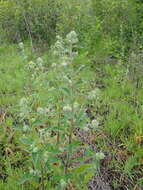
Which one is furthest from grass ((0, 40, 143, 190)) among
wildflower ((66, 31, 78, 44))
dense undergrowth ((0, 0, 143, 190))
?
wildflower ((66, 31, 78, 44))

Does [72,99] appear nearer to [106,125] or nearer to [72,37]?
[72,37]

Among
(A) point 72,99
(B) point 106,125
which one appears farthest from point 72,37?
(B) point 106,125

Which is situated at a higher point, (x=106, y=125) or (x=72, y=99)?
(x=72, y=99)

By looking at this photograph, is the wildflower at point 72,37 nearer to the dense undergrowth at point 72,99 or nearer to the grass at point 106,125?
the dense undergrowth at point 72,99

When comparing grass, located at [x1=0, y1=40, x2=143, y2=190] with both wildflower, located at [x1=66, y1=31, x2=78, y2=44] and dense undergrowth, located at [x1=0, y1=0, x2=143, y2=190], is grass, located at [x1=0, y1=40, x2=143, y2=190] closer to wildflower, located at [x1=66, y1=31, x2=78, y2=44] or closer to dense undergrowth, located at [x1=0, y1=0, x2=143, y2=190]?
dense undergrowth, located at [x1=0, y1=0, x2=143, y2=190]

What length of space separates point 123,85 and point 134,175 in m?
1.69

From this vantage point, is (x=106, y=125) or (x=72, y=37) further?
(x=106, y=125)

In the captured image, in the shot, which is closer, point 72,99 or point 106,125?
point 72,99

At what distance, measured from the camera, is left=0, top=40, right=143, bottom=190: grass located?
2164 mm

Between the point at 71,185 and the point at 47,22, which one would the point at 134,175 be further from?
the point at 47,22

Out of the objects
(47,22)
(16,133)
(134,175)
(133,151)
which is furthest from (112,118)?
(47,22)

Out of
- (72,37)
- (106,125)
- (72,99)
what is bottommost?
(106,125)

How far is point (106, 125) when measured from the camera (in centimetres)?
273

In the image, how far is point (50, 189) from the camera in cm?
194
